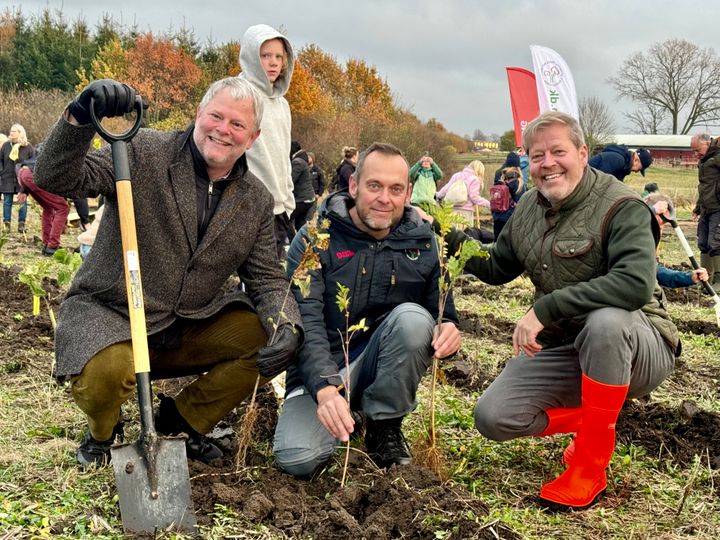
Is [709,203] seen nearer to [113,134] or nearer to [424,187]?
[424,187]

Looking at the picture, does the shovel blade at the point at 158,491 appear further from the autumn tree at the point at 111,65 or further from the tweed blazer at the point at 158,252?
the autumn tree at the point at 111,65

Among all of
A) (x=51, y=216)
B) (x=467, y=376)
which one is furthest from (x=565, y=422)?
(x=51, y=216)

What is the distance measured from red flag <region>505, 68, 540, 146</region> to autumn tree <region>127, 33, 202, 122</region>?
52.3 feet

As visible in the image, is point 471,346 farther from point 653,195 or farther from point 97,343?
point 97,343

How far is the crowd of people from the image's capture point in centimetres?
287

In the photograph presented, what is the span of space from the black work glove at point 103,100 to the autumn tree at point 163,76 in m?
24.5

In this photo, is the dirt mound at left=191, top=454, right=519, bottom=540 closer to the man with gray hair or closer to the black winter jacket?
the black winter jacket

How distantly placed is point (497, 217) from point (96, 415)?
25.3 feet

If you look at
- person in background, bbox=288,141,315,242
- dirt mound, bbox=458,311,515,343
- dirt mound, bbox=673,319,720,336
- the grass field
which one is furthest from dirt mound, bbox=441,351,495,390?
person in background, bbox=288,141,315,242

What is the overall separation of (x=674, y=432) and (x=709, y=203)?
649cm

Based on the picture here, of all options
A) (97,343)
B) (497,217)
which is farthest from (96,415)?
(497,217)

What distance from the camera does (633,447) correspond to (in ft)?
11.5

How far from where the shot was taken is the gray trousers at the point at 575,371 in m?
2.84

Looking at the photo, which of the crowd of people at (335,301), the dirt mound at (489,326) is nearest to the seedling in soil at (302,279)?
the crowd of people at (335,301)
